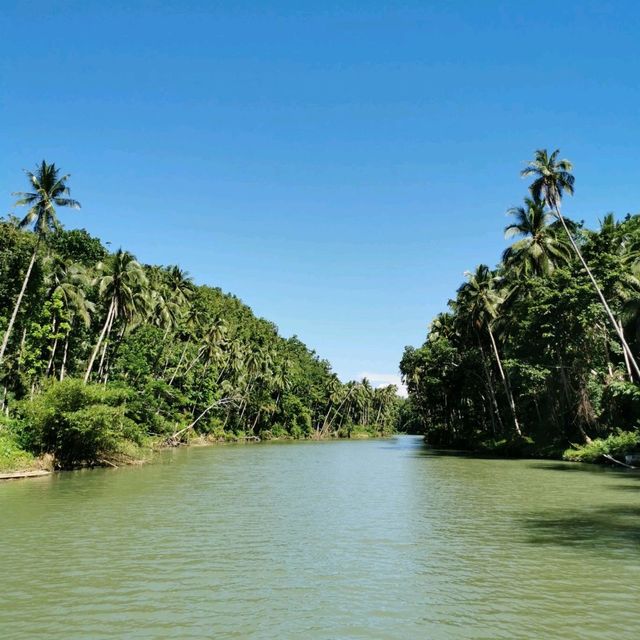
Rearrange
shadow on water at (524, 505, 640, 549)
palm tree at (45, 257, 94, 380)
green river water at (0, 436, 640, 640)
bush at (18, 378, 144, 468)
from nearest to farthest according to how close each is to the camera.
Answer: green river water at (0, 436, 640, 640)
shadow on water at (524, 505, 640, 549)
bush at (18, 378, 144, 468)
palm tree at (45, 257, 94, 380)

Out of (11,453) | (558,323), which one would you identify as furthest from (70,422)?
(558,323)

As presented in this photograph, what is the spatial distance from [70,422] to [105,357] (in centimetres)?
2386

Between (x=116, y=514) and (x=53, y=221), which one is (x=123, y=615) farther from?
(x=53, y=221)

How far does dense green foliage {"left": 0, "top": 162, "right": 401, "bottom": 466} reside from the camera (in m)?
35.1

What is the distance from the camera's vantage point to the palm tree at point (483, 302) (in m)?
56.5

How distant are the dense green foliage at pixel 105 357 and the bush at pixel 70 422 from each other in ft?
0.25

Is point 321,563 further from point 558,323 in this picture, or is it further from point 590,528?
point 558,323

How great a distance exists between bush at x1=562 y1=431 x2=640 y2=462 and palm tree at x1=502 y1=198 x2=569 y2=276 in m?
16.5

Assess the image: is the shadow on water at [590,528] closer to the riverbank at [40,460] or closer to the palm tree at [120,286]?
the riverbank at [40,460]

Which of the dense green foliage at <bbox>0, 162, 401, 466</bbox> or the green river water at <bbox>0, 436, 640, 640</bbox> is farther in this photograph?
the dense green foliage at <bbox>0, 162, 401, 466</bbox>

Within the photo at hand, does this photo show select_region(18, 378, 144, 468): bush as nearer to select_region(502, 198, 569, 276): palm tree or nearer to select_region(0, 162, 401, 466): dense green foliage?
select_region(0, 162, 401, 466): dense green foliage

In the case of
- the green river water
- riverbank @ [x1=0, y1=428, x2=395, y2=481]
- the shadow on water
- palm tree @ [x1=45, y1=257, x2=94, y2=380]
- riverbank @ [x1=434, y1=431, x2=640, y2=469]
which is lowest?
riverbank @ [x1=0, y1=428, x2=395, y2=481]

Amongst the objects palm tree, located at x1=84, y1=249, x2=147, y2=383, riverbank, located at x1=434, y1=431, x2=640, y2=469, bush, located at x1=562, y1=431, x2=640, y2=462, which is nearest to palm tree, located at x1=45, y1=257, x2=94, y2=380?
palm tree, located at x1=84, y1=249, x2=147, y2=383

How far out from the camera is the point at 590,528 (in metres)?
17.2
